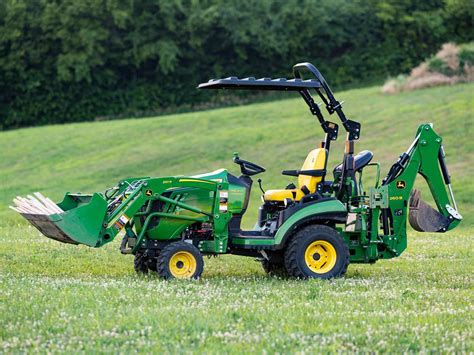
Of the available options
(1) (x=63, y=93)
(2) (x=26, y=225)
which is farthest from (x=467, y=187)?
(1) (x=63, y=93)

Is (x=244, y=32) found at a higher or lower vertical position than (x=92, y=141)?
higher

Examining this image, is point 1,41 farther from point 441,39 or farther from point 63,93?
point 441,39

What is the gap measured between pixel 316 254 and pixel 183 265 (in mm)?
1775

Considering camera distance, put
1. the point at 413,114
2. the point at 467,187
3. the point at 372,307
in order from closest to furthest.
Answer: the point at 372,307
the point at 467,187
the point at 413,114

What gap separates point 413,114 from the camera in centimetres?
3675

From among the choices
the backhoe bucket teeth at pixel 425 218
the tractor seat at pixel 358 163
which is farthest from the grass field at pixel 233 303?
the tractor seat at pixel 358 163

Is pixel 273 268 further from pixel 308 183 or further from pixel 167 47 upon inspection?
pixel 167 47

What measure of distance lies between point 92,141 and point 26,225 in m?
17.7

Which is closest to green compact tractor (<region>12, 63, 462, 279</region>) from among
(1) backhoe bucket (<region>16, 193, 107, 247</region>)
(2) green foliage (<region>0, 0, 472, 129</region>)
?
(1) backhoe bucket (<region>16, 193, 107, 247</region>)

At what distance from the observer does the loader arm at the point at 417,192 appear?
43.4 ft

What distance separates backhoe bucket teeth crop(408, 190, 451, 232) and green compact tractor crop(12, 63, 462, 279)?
0.5 inches

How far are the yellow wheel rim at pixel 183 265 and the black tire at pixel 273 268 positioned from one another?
58.9 inches

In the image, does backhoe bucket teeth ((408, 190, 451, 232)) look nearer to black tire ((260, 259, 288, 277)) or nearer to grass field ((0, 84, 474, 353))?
grass field ((0, 84, 474, 353))

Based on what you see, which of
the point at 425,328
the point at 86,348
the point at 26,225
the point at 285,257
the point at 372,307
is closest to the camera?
the point at 86,348
